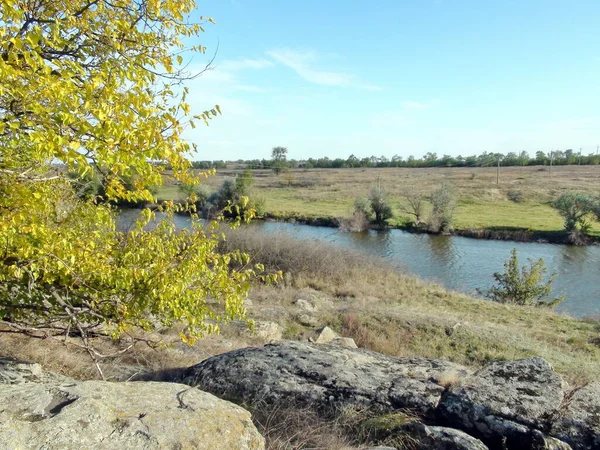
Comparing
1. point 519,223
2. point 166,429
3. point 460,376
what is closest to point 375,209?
point 519,223

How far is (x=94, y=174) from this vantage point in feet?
18.4

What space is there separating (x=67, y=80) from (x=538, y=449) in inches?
225

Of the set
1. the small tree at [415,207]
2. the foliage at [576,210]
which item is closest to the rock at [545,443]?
the foliage at [576,210]

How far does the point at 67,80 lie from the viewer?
3859mm

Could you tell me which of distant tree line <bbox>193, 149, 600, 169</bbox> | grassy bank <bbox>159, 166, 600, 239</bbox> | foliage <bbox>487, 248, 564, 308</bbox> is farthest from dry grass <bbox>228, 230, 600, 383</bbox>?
distant tree line <bbox>193, 149, 600, 169</bbox>

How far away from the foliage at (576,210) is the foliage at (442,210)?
34.3 feet

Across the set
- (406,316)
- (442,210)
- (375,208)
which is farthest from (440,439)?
(375,208)

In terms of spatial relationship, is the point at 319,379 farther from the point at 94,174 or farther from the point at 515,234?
the point at 515,234

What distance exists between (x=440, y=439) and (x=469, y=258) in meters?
34.5

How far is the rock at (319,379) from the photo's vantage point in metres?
5.88

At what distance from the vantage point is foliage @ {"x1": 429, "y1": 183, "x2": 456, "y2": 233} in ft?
159

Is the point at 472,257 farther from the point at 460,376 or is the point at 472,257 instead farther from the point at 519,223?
the point at 460,376

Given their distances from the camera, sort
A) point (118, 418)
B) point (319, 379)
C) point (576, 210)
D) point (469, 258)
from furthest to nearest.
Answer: point (576, 210), point (469, 258), point (319, 379), point (118, 418)

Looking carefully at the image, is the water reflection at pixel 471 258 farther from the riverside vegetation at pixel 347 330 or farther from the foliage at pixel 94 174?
the foliage at pixel 94 174
